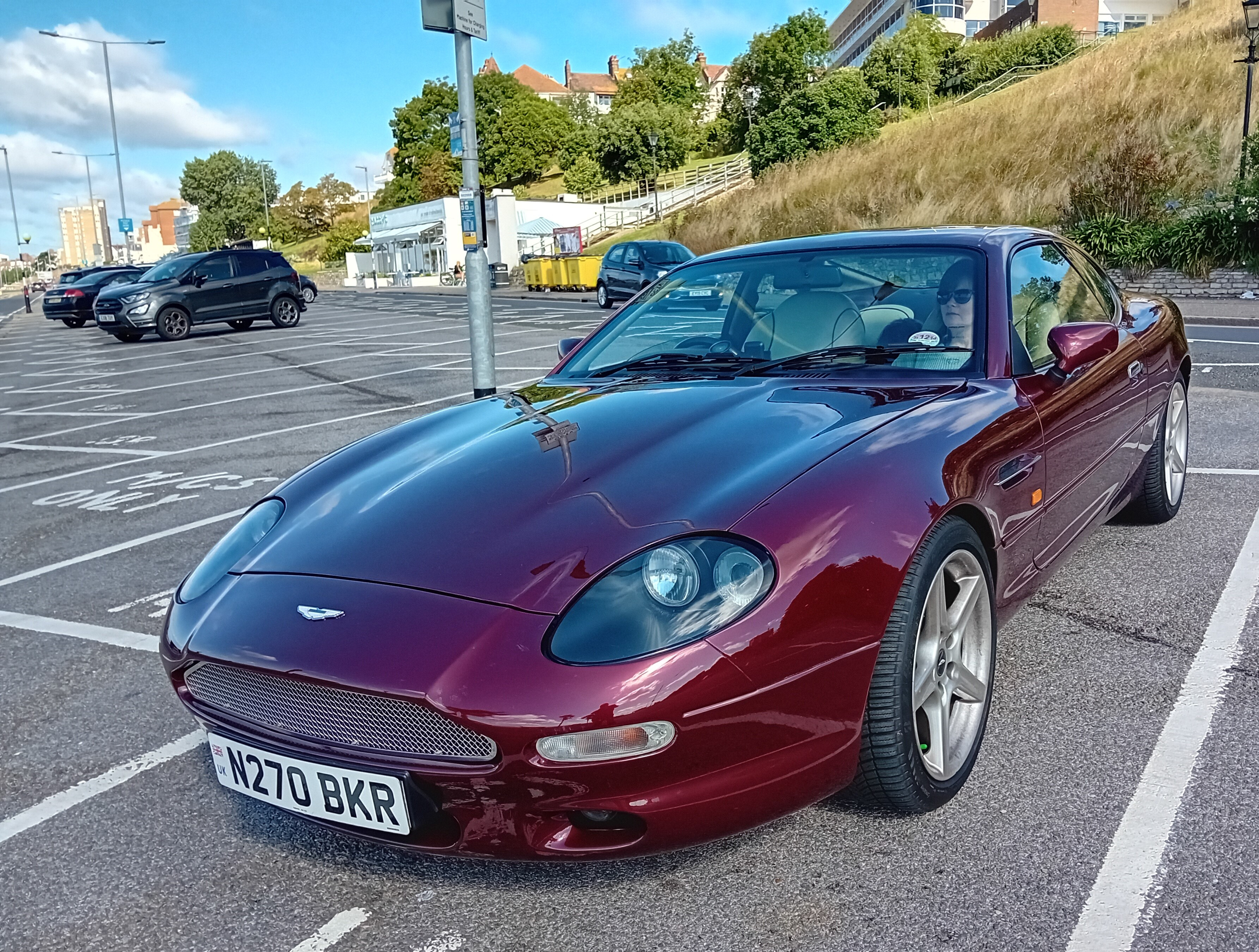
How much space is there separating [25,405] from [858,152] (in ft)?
81.9

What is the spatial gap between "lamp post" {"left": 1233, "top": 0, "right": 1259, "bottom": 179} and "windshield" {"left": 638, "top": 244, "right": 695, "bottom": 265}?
10776mm

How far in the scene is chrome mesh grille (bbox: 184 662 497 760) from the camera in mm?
2016

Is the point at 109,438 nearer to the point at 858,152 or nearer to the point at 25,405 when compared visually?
the point at 25,405

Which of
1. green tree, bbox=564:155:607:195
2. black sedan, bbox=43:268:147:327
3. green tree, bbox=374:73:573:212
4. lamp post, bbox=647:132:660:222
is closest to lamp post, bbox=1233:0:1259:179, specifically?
black sedan, bbox=43:268:147:327

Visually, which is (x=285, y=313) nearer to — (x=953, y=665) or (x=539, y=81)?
(x=953, y=665)

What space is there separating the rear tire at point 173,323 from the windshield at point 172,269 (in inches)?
25.8

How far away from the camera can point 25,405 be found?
1283 cm

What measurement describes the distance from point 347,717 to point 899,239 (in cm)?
248

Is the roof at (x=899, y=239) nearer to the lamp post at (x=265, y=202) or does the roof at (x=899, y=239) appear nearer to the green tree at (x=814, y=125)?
the green tree at (x=814, y=125)

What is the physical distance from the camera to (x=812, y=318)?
3451 mm

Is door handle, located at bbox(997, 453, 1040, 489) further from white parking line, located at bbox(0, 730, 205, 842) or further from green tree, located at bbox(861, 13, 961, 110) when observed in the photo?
green tree, located at bbox(861, 13, 961, 110)

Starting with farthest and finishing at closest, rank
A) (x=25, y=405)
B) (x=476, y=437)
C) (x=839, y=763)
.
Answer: (x=25, y=405)
(x=476, y=437)
(x=839, y=763)

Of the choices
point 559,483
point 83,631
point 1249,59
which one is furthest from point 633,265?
point 559,483

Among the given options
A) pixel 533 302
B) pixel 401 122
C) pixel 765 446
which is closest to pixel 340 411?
pixel 765 446
